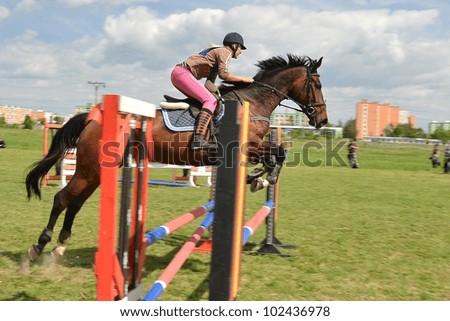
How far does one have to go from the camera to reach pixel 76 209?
4.20m

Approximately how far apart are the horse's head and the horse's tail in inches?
97.5

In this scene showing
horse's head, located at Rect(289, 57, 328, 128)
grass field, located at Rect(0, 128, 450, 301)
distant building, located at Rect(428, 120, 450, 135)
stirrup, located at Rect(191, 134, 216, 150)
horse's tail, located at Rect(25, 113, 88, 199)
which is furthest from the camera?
distant building, located at Rect(428, 120, 450, 135)

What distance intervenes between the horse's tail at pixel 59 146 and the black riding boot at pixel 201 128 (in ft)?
3.46

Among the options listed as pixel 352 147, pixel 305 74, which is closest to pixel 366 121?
pixel 352 147

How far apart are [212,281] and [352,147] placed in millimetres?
24389

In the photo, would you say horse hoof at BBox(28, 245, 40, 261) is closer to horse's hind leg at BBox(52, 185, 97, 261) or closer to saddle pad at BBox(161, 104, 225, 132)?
horse's hind leg at BBox(52, 185, 97, 261)

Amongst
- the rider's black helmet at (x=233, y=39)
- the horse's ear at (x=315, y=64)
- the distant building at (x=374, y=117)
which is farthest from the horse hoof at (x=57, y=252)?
the distant building at (x=374, y=117)

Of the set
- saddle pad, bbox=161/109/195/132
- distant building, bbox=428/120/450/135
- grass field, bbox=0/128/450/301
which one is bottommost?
grass field, bbox=0/128/450/301

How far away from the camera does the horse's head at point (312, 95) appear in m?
5.34

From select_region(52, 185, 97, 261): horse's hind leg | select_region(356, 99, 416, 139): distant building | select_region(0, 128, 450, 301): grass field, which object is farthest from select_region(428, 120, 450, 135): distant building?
select_region(52, 185, 97, 261): horse's hind leg

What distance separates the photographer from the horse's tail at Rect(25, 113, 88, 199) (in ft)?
14.0

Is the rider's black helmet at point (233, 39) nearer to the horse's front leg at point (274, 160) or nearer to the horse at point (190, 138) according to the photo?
the horse at point (190, 138)
